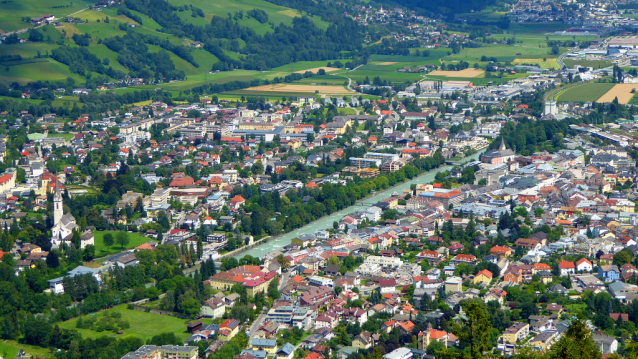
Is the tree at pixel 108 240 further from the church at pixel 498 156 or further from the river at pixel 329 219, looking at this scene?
the church at pixel 498 156

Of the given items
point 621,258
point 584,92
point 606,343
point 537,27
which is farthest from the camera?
point 537,27

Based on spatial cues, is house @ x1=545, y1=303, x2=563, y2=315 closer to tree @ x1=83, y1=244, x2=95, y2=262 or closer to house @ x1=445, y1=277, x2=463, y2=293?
house @ x1=445, y1=277, x2=463, y2=293

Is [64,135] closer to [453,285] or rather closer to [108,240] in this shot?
[108,240]

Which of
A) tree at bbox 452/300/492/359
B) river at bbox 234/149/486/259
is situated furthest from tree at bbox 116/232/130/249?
tree at bbox 452/300/492/359

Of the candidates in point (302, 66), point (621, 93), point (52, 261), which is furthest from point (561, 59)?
point (52, 261)

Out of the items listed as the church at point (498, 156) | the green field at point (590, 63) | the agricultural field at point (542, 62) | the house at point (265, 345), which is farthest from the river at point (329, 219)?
the agricultural field at point (542, 62)

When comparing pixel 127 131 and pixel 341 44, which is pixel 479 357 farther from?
pixel 341 44

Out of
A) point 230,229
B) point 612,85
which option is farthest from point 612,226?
point 612,85
